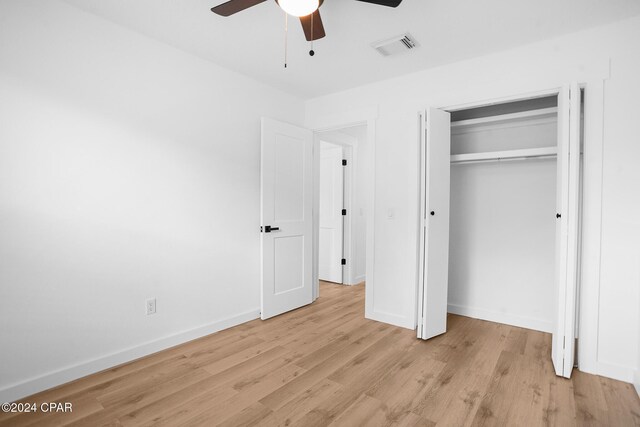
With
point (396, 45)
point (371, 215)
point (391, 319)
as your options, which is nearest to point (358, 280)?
point (391, 319)

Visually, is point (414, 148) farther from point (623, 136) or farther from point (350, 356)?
point (350, 356)

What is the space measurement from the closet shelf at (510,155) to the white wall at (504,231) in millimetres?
322

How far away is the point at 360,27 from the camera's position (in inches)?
93.7

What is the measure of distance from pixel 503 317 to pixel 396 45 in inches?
114

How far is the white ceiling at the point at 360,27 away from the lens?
213 centimetres

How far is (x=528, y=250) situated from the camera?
3.24 metres

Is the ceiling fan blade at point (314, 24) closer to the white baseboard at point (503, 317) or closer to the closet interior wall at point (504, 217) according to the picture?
the closet interior wall at point (504, 217)

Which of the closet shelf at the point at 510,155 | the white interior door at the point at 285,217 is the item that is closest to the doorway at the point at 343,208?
the white interior door at the point at 285,217

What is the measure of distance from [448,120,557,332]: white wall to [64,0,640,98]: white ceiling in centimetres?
106

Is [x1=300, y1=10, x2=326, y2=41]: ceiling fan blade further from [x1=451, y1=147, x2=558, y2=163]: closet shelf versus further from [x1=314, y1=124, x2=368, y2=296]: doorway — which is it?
[x1=314, y1=124, x2=368, y2=296]: doorway

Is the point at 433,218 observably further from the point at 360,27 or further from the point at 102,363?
the point at 102,363

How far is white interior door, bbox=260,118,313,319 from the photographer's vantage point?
11.1ft

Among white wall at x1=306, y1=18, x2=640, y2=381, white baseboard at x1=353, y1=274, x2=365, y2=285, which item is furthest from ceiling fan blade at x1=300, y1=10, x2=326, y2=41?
white baseboard at x1=353, y1=274, x2=365, y2=285

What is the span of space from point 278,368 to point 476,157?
104 inches
